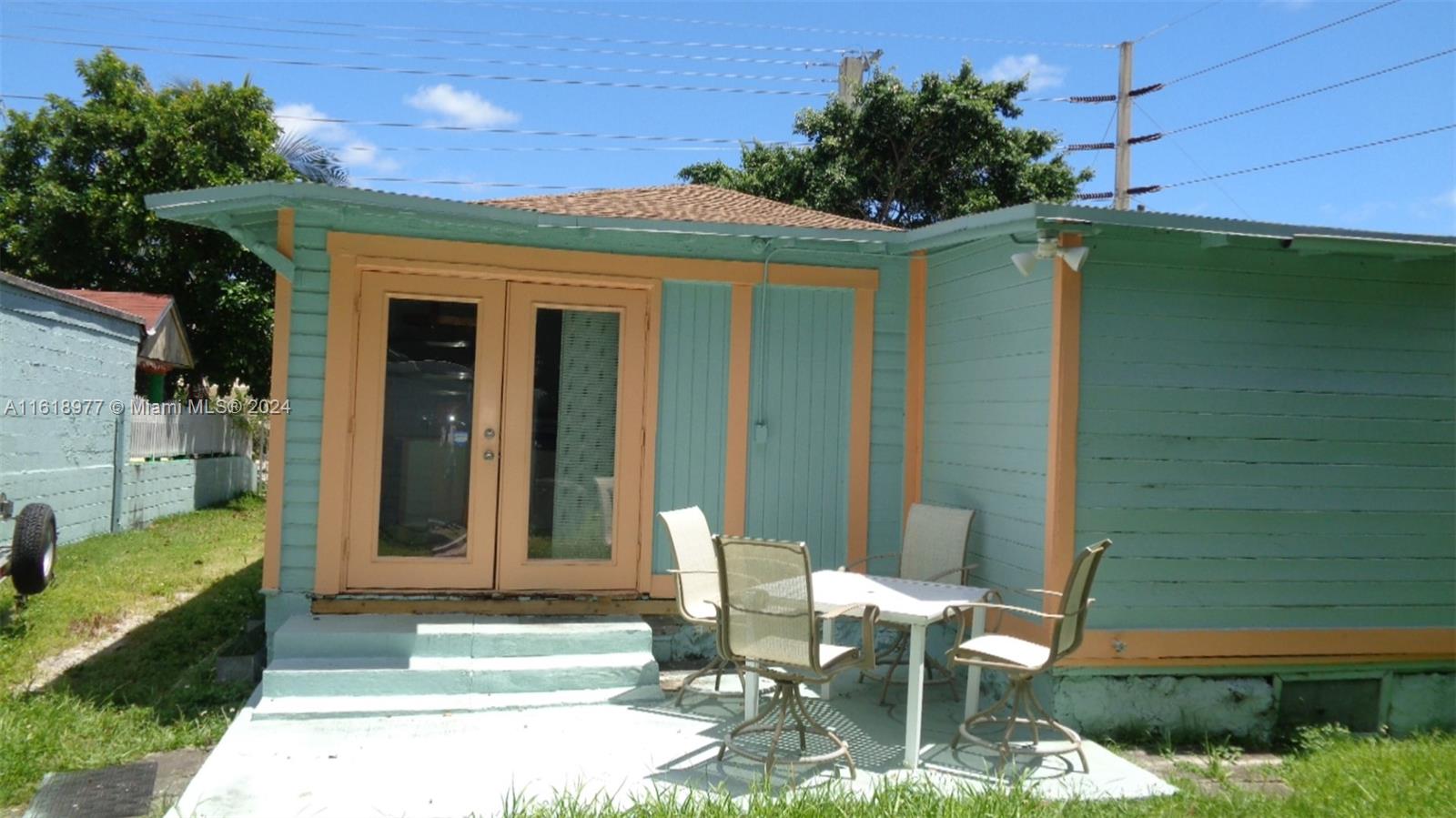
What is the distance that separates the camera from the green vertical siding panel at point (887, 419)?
6.89m

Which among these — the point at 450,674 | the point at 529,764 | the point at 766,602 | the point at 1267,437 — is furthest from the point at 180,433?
the point at 1267,437

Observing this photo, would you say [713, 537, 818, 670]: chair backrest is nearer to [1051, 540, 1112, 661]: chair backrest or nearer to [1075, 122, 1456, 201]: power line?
[1051, 540, 1112, 661]: chair backrest

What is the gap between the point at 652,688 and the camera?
18.5 feet

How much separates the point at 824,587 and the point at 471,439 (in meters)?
2.37

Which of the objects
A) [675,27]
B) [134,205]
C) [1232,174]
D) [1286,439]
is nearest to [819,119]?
[675,27]

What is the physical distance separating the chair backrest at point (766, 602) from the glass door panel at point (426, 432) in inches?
87.8

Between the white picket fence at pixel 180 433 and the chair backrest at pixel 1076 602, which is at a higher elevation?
the white picket fence at pixel 180 433

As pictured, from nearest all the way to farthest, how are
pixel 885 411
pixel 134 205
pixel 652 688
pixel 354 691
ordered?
pixel 354 691, pixel 652 688, pixel 885 411, pixel 134 205

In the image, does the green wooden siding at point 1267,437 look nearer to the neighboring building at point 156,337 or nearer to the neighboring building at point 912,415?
the neighboring building at point 912,415

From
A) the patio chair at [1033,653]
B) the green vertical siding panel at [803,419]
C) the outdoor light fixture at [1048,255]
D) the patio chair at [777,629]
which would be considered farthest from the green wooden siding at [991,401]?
the patio chair at [777,629]

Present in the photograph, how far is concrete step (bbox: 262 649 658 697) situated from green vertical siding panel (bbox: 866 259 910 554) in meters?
1.94

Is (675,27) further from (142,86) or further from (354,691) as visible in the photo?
(354,691)

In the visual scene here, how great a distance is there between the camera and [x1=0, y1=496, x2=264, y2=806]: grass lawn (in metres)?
4.80

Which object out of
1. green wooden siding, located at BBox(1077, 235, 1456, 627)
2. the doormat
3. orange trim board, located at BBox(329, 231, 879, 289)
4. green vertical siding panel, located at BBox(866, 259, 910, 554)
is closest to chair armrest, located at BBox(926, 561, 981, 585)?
green wooden siding, located at BBox(1077, 235, 1456, 627)
